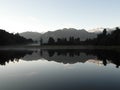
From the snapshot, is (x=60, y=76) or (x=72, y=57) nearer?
(x=60, y=76)

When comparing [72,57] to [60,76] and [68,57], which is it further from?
[60,76]

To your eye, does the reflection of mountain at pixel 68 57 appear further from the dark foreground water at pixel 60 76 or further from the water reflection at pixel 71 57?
the dark foreground water at pixel 60 76

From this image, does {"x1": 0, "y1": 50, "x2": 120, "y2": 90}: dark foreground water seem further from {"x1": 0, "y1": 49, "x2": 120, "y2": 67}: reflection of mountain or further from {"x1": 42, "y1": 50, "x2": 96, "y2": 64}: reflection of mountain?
{"x1": 42, "y1": 50, "x2": 96, "y2": 64}: reflection of mountain

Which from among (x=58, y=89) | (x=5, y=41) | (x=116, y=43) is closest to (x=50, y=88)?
(x=58, y=89)

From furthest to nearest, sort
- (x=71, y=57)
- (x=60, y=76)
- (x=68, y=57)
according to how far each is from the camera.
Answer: (x=68, y=57)
(x=71, y=57)
(x=60, y=76)

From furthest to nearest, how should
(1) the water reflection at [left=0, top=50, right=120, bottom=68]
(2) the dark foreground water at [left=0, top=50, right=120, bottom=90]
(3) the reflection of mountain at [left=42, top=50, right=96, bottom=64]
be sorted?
(3) the reflection of mountain at [left=42, top=50, right=96, bottom=64], (1) the water reflection at [left=0, top=50, right=120, bottom=68], (2) the dark foreground water at [left=0, top=50, right=120, bottom=90]

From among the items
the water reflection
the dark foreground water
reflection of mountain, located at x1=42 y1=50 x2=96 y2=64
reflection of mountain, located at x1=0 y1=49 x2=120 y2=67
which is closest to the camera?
the dark foreground water

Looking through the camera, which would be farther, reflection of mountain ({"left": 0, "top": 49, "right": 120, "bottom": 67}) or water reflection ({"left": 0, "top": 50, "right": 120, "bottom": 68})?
water reflection ({"left": 0, "top": 50, "right": 120, "bottom": 68})

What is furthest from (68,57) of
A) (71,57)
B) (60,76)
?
(60,76)

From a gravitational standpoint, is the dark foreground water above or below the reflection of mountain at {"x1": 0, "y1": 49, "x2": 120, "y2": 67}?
above

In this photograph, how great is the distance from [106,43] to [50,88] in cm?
14624

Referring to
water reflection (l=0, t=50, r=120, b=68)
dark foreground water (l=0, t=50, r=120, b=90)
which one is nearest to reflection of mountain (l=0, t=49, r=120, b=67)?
water reflection (l=0, t=50, r=120, b=68)

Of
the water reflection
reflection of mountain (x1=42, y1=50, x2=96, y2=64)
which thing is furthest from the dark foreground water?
reflection of mountain (x1=42, y1=50, x2=96, y2=64)

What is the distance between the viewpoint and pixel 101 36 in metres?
186
